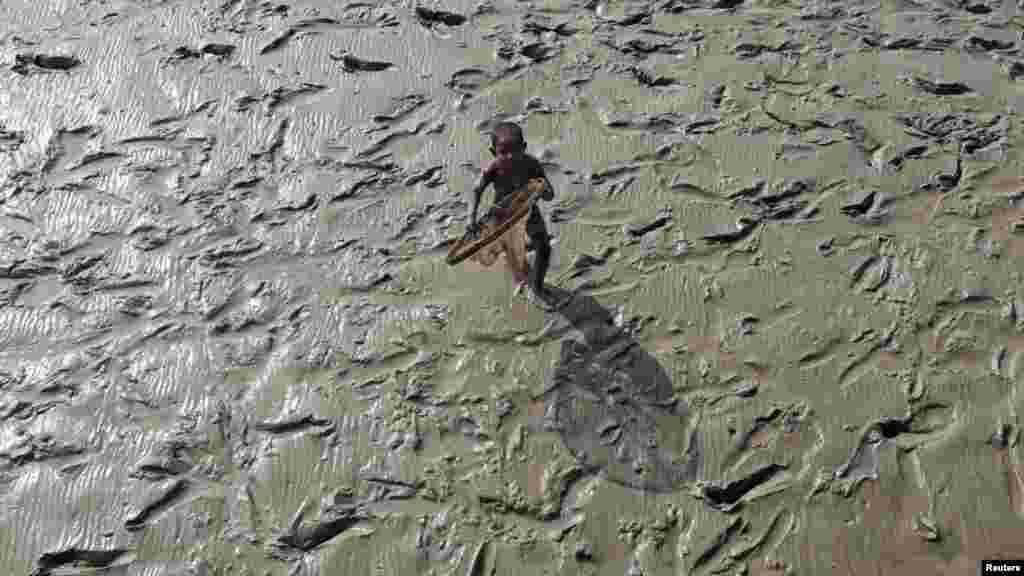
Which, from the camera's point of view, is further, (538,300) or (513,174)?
(538,300)

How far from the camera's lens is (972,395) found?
5.32m

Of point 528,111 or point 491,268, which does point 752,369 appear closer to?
point 491,268

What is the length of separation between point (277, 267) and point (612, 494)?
266 cm

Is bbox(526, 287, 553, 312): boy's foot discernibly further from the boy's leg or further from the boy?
the boy

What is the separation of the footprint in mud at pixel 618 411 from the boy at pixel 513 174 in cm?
53

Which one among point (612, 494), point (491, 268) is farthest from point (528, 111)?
point (612, 494)

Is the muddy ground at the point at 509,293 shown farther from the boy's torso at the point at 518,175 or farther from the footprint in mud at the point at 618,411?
the boy's torso at the point at 518,175

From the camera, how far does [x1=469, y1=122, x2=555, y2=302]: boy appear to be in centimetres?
512

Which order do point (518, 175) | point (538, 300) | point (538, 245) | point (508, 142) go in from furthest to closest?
1. point (538, 300)
2. point (538, 245)
3. point (518, 175)
4. point (508, 142)

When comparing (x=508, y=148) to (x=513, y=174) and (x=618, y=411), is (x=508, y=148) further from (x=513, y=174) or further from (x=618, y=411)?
(x=618, y=411)

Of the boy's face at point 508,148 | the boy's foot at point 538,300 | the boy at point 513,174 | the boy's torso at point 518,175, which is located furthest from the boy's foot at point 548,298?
the boy's face at point 508,148

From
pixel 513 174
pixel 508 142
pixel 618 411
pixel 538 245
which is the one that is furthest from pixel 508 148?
pixel 618 411

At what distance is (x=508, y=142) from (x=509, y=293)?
1.18m

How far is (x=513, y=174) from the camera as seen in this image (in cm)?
523
